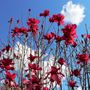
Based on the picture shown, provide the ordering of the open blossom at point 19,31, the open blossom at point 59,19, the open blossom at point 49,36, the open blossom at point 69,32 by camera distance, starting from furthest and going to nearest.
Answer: the open blossom at point 19,31 < the open blossom at point 49,36 < the open blossom at point 59,19 < the open blossom at point 69,32

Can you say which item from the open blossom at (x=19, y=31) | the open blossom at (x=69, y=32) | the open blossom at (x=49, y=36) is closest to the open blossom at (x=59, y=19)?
the open blossom at (x=49, y=36)

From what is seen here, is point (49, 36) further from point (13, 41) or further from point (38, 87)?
point (38, 87)

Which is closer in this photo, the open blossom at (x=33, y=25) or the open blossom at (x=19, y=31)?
the open blossom at (x=33, y=25)

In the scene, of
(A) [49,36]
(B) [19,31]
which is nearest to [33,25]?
(A) [49,36]

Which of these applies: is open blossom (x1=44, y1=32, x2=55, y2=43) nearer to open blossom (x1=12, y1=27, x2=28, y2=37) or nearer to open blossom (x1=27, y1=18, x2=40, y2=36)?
open blossom (x1=27, y1=18, x2=40, y2=36)

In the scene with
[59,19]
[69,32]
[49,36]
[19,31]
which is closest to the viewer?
[69,32]

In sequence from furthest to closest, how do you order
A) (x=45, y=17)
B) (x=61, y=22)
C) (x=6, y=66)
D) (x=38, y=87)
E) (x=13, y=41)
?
(x=13, y=41) → (x=45, y=17) → (x=61, y=22) → (x=6, y=66) → (x=38, y=87)

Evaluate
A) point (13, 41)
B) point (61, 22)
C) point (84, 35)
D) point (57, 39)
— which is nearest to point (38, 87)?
point (57, 39)

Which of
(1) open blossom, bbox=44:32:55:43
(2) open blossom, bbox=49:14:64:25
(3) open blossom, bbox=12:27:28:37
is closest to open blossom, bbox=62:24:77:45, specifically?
(2) open blossom, bbox=49:14:64:25

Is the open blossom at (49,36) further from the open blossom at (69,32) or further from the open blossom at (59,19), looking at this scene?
the open blossom at (69,32)

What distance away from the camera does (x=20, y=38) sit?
5281mm

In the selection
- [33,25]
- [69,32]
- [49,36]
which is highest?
[33,25]

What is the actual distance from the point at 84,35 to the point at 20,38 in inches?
63.3

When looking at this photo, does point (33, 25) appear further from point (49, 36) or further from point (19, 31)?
point (19, 31)
